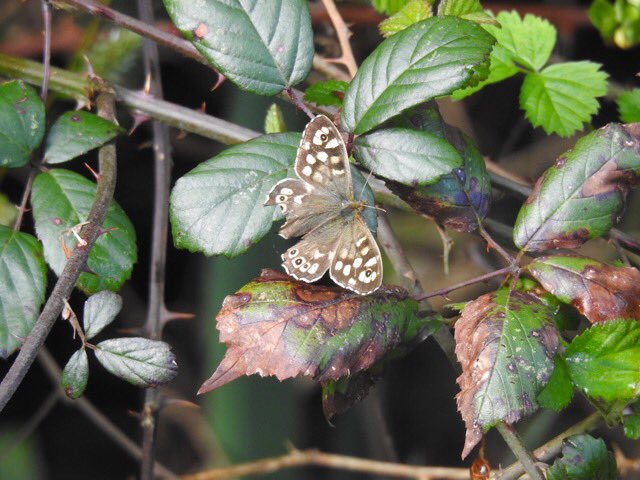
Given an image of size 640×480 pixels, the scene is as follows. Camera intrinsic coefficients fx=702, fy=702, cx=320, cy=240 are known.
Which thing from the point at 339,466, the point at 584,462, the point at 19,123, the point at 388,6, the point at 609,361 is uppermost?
the point at 19,123

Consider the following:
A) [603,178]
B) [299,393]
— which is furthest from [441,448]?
[603,178]

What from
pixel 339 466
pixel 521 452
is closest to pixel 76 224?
pixel 521 452

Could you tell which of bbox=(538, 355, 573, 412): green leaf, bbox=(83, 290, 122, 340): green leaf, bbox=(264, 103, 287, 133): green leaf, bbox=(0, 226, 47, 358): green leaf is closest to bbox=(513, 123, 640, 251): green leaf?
bbox=(538, 355, 573, 412): green leaf

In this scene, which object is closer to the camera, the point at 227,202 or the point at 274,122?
the point at 227,202

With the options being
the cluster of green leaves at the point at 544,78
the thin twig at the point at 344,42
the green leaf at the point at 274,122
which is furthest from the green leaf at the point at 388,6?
the green leaf at the point at 274,122

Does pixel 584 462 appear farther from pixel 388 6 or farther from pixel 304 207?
pixel 388 6

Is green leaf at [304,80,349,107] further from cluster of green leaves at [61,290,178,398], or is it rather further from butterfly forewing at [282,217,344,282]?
cluster of green leaves at [61,290,178,398]

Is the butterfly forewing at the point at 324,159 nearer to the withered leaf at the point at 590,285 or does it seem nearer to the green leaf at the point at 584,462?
the withered leaf at the point at 590,285
